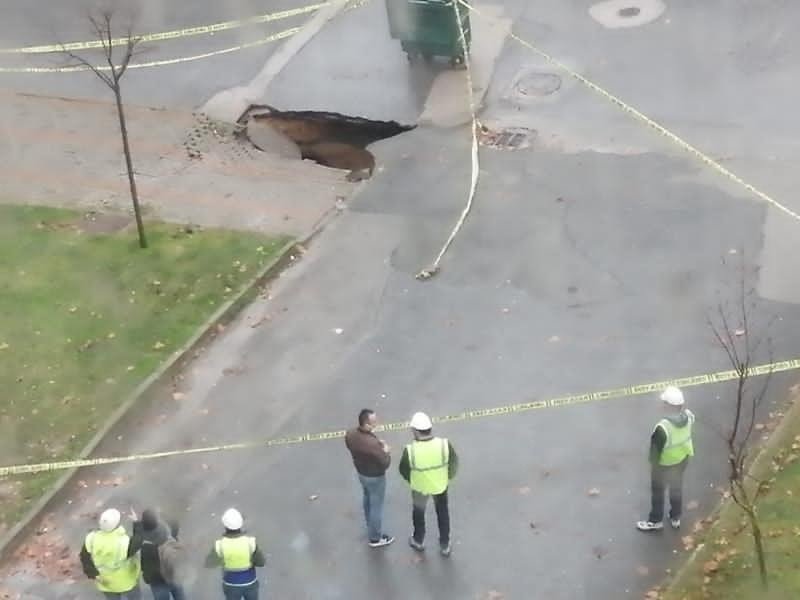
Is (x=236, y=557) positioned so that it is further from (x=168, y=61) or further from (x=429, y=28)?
(x=168, y=61)

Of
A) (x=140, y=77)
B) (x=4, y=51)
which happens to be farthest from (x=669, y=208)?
(x=4, y=51)

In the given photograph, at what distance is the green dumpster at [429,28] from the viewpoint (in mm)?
19062

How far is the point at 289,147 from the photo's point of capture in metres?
18.7

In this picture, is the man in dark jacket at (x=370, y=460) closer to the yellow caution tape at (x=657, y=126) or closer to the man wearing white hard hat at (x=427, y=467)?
the man wearing white hard hat at (x=427, y=467)

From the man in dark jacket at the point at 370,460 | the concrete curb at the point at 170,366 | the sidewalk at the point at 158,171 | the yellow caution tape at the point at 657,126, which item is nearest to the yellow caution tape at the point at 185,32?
the sidewalk at the point at 158,171

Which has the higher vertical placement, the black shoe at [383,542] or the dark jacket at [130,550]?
the dark jacket at [130,550]

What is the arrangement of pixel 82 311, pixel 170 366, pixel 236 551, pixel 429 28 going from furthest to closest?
pixel 429 28 < pixel 82 311 < pixel 170 366 < pixel 236 551

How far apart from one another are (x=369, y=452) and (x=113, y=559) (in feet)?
7.63

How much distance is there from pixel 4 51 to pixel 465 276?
10.3 metres

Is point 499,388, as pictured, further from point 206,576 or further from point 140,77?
point 140,77

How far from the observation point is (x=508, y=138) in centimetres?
1778

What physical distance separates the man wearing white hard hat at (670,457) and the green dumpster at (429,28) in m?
9.40

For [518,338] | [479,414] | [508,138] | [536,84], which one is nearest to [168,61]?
[536,84]

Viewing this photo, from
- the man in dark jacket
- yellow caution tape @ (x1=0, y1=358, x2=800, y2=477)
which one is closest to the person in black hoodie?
the man in dark jacket
